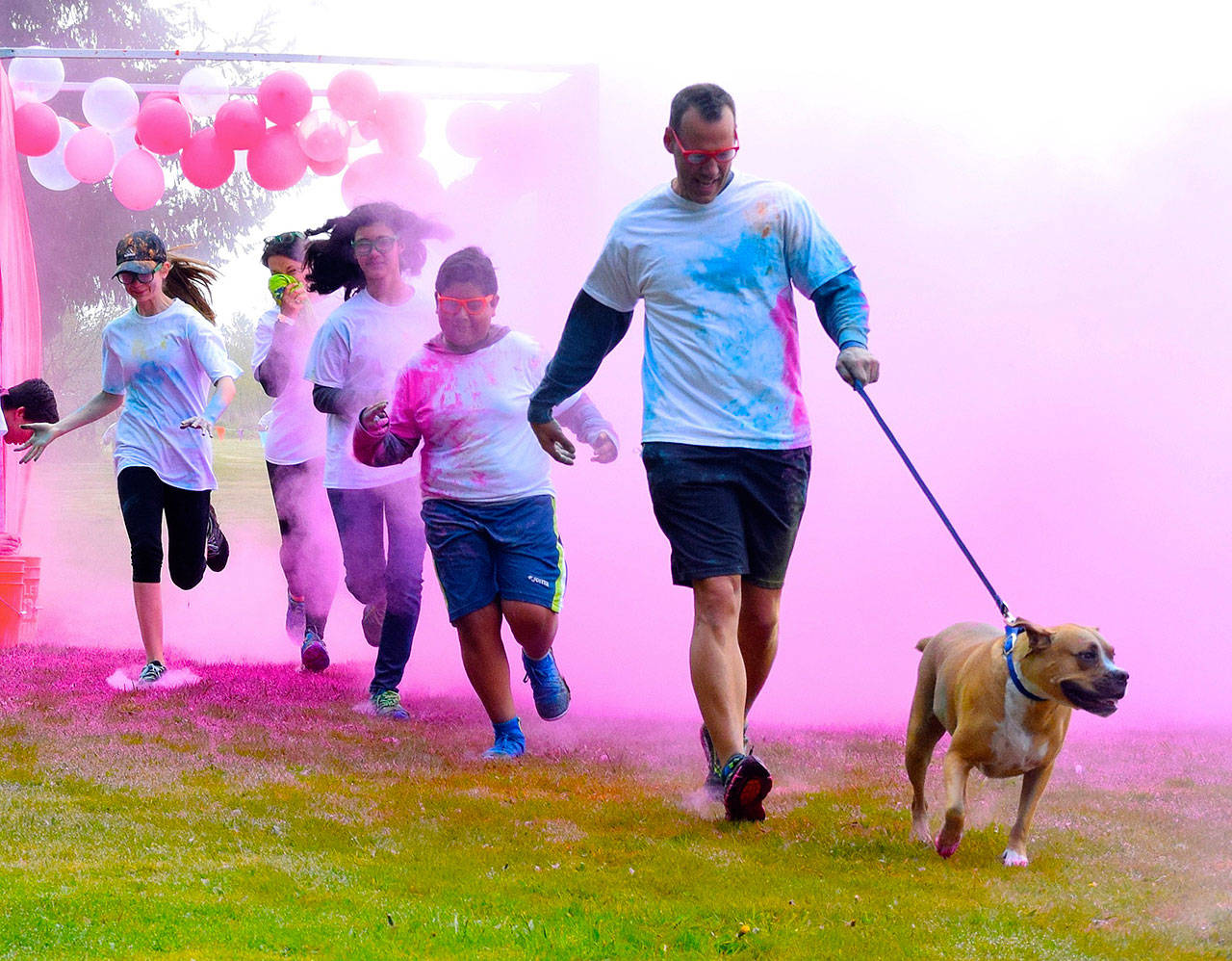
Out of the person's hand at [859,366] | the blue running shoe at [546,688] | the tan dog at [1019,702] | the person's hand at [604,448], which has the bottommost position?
the blue running shoe at [546,688]

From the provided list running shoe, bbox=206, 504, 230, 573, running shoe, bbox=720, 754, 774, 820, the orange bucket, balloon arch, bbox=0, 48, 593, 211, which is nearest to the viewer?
running shoe, bbox=720, 754, 774, 820

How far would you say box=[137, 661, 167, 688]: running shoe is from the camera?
20.6ft

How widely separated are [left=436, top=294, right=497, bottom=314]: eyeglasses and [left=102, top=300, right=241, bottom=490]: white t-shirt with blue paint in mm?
1705

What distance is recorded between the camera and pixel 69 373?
17.7 meters

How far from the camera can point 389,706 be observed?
5707 millimetres

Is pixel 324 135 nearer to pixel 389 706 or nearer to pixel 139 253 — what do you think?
pixel 139 253

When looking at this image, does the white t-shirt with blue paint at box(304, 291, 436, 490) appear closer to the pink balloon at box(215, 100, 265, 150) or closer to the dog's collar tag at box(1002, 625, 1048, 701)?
the pink balloon at box(215, 100, 265, 150)

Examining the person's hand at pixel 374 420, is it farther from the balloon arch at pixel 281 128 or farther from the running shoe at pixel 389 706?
the balloon arch at pixel 281 128

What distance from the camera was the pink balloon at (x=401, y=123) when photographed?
760cm

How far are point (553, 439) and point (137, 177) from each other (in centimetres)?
532

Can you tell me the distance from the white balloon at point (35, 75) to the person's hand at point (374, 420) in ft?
14.2

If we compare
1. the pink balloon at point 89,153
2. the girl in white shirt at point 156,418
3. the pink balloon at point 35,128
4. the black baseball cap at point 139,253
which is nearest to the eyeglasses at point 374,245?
the girl in white shirt at point 156,418

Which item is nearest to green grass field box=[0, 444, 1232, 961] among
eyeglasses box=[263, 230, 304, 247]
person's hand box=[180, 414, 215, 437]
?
person's hand box=[180, 414, 215, 437]

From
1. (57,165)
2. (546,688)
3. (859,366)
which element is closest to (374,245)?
(546,688)
